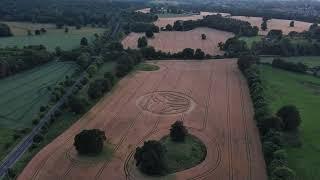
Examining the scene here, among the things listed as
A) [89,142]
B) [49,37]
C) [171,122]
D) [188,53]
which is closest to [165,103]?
[171,122]

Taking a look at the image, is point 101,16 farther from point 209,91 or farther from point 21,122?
point 21,122

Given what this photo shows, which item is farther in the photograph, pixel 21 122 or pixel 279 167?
pixel 21 122

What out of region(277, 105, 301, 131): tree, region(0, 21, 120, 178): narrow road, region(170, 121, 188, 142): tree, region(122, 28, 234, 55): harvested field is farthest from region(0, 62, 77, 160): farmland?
region(277, 105, 301, 131): tree

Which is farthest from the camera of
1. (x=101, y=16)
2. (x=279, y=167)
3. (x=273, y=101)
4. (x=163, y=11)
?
(x=163, y=11)

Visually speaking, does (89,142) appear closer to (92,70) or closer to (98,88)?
(98,88)

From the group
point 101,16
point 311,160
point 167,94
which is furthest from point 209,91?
point 101,16

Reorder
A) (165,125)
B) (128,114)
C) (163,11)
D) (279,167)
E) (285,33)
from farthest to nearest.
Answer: (163,11) < (285,33) < (128,114) < (165,125) < (279,167)

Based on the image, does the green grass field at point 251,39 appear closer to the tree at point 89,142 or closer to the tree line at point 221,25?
the tree line at point 221,25

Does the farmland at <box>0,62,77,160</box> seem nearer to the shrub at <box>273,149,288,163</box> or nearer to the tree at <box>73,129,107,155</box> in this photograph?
the tree at <box>73,129,107,155</box>
